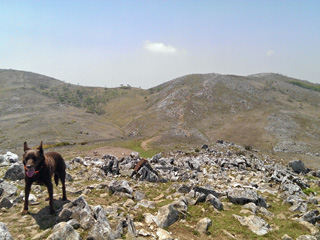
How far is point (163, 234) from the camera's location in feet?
21.4

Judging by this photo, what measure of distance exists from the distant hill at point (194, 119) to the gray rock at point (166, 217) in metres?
33.0

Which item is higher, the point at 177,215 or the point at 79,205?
the point at 79,205

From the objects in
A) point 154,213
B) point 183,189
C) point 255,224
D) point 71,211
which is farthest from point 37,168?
point 255,224

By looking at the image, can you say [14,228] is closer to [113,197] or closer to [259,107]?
[113,197]

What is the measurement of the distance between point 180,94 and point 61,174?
85252mm

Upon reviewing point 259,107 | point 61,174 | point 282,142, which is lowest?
point 282,142

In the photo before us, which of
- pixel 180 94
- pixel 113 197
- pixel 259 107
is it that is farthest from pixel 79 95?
pixel 113 197

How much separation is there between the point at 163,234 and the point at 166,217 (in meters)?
0.87

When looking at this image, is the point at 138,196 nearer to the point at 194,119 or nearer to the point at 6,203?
the point at 6,203

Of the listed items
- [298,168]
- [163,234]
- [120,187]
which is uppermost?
[163,234]

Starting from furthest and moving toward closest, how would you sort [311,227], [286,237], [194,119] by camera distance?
[194,119] < [311,227] < [286,237]

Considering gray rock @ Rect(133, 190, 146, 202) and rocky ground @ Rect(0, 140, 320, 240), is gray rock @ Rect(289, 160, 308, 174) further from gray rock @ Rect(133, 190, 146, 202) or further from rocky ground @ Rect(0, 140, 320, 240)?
gray rock @ Rect(133, 190, 146, 202)

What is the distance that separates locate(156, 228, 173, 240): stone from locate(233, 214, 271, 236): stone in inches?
134

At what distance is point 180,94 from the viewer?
91.7m
